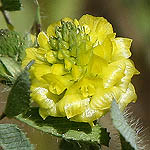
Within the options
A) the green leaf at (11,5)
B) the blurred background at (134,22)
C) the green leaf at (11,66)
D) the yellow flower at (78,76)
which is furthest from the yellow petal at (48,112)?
the blurred background at (134,22)

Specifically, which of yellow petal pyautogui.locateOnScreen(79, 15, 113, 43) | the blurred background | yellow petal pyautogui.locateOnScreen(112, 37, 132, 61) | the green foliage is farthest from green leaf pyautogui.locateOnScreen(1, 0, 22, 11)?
the blurred background

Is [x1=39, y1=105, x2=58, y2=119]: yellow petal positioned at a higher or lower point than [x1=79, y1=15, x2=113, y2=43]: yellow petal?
lower

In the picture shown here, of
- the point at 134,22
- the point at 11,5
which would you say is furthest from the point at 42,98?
the point at 134,22

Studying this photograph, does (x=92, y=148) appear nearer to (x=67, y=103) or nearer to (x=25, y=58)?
(x=67, y=103)

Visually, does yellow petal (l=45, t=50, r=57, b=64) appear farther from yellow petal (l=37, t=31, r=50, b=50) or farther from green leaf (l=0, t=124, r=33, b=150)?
green leaf (l=0, t=124, r=33, b=150)

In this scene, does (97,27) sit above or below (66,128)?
above

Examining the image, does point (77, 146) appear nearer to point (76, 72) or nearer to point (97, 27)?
point (76, 72)

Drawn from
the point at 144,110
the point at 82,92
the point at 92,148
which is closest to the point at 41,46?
the point at 82,92
